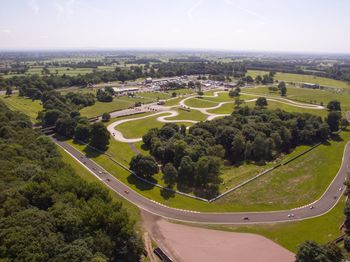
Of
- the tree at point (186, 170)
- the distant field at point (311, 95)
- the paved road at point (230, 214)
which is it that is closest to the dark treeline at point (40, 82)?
the distant field at point (311, 95)

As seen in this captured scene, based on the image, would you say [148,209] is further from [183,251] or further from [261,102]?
[261,102]

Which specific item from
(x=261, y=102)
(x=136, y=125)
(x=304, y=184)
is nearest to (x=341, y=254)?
(x=304, y=184)

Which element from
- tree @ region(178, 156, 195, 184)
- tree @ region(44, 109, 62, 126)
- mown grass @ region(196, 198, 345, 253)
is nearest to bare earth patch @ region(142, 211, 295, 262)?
mown grass @ region(196, 198, 345, 253)

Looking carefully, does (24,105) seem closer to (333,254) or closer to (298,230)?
(298,230)

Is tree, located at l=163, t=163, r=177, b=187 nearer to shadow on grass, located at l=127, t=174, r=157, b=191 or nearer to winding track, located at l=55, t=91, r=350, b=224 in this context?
shadow on grass, located at l=127, t=174, r=157, b=191

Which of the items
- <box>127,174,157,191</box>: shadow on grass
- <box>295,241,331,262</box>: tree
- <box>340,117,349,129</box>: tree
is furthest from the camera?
<box>340,117,349,129</box>: tree

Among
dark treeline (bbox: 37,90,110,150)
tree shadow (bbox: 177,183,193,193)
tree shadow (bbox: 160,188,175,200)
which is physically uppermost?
dark treeline (bbox: 37,90,110,150)

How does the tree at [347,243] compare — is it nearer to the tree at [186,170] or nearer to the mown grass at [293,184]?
the mown grass at [293,184]
